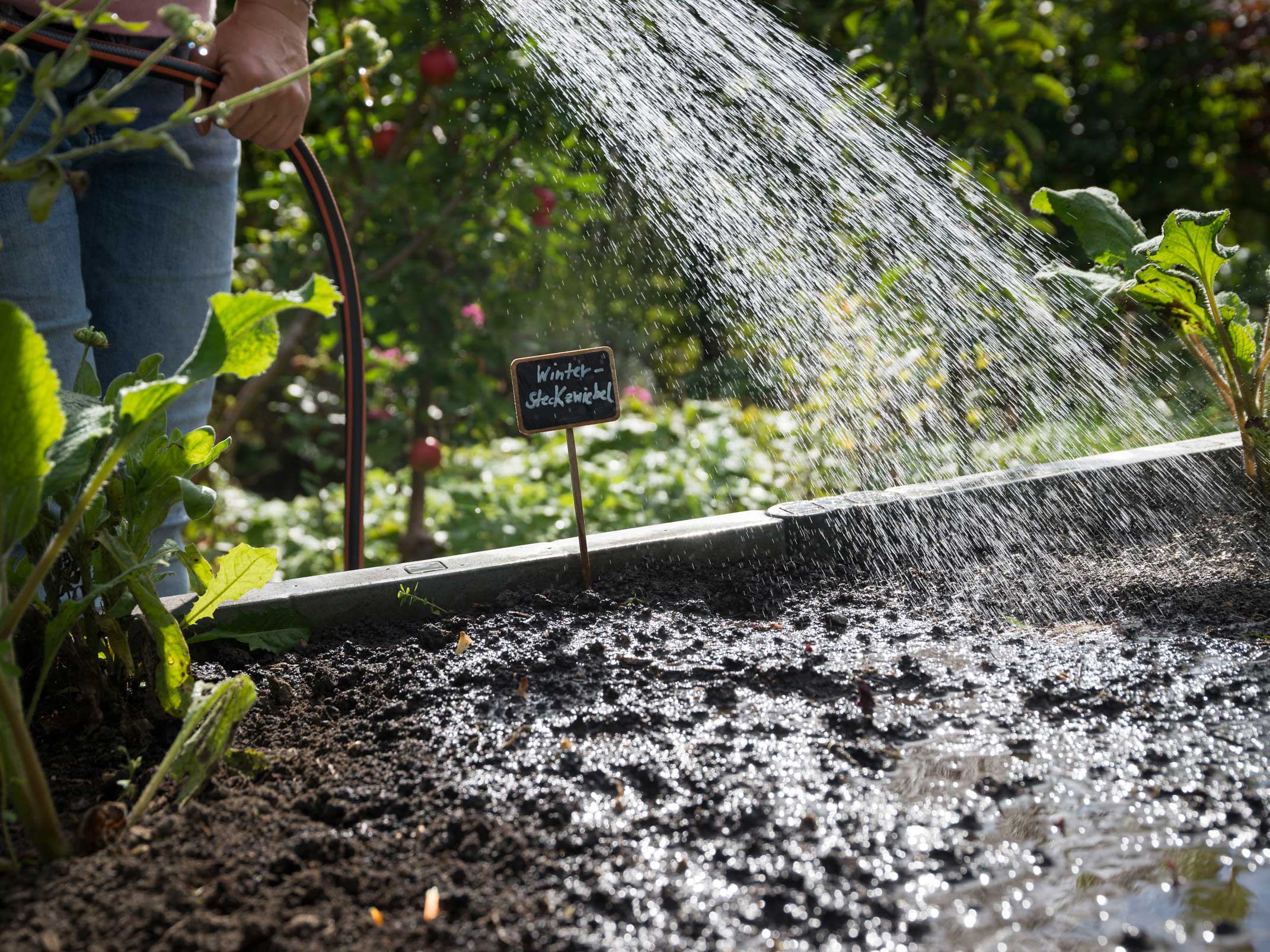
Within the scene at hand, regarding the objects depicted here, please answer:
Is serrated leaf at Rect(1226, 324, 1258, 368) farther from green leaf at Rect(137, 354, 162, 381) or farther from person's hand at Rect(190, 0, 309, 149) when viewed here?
green leaf at Rect(137, 354, 162, 381)

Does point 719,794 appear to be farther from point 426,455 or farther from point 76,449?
point 426,455

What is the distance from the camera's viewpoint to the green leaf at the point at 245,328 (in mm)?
1066

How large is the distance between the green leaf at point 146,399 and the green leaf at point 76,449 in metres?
0.03

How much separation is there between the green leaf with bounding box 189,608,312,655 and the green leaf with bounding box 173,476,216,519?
37cm

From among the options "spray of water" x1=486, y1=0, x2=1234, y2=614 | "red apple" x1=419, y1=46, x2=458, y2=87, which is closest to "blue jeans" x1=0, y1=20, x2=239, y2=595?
"spray of water" x1=486, y1=0, x2=1234, y2=614

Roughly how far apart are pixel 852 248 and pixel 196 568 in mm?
2888

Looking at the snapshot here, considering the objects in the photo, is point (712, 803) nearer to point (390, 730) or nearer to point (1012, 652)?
point (390, 730)

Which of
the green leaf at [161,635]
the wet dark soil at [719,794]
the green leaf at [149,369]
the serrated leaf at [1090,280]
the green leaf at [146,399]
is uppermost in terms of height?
the serrated leaf at [1090,280]

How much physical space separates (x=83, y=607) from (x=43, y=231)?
72cm

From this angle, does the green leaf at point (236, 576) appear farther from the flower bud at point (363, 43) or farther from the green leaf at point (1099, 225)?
the green leaf at point (1099, 225)

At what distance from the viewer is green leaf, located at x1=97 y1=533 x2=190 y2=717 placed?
51.2 inches

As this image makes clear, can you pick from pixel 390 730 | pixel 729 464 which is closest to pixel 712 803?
pixel 390 730

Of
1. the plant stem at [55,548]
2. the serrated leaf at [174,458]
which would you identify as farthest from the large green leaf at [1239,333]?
A: the plant stem at [55,548]

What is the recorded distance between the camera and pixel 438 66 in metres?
3.29
